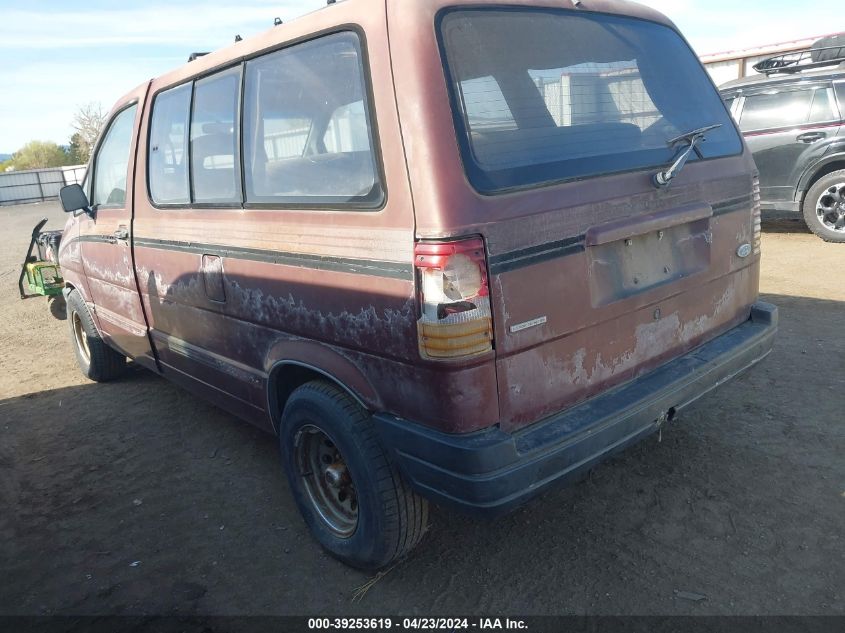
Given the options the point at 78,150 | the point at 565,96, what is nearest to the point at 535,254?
the point at 565,96

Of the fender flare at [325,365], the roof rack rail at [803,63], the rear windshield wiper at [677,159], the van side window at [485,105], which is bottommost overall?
the fender flare at [325,365]

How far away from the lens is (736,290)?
3.03 meters

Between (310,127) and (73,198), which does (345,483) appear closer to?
(310,127)

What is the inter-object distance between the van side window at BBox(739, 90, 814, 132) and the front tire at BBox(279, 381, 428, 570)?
779cm

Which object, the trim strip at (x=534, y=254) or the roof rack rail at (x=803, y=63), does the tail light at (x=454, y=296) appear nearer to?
the trim strip at (x=534, y=254)

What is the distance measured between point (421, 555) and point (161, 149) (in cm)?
261

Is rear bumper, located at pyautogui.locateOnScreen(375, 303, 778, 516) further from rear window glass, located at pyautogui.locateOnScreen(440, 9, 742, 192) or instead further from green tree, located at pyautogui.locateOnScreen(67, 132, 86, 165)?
green tree, located at pyautogui.locateOnScreen(67, 132, 86, 165)

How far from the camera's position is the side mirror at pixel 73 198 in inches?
173

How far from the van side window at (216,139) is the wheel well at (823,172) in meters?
7.43

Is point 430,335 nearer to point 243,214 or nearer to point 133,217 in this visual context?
point 243,214

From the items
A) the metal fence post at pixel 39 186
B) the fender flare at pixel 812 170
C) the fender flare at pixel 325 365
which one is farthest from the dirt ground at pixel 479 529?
the metal fence post at pixel 39 186

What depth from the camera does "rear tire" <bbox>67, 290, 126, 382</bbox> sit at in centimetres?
511

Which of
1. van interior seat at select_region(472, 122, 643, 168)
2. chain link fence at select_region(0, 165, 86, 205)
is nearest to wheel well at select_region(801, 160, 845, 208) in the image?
van interior seat at select_region(472, 122, 643, 168)

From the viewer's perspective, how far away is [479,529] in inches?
116
